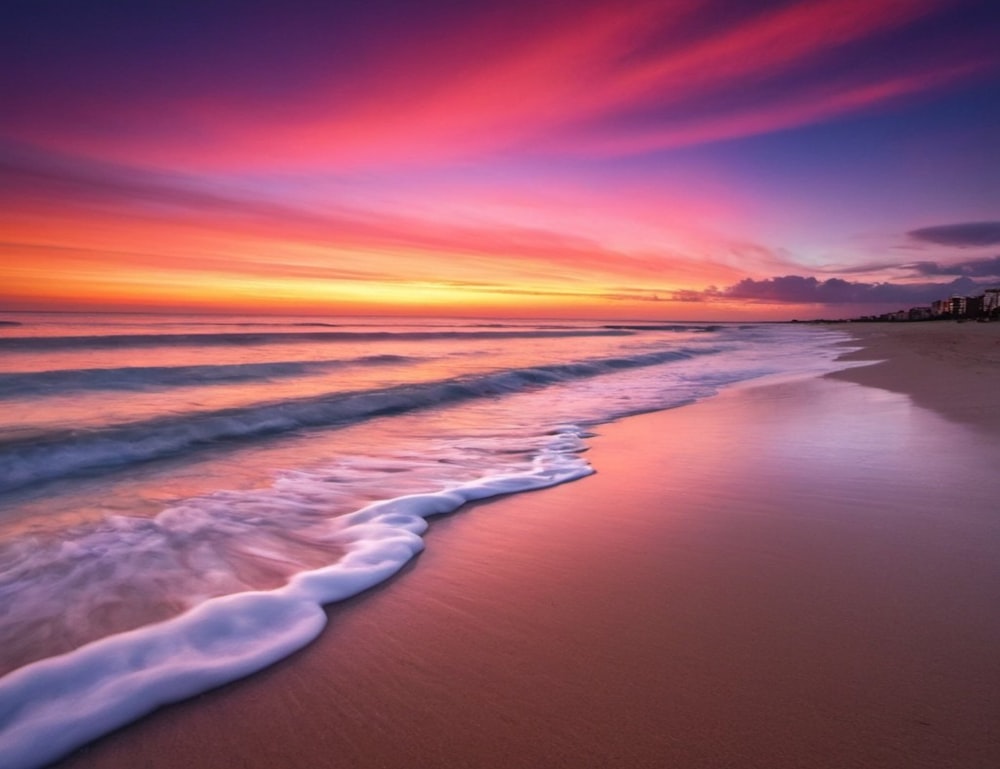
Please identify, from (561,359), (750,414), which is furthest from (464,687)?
(561,359)

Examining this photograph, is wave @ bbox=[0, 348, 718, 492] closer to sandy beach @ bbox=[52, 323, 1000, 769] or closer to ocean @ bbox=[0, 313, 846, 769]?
ocean @ bbox=[0, 313, 846, 769]

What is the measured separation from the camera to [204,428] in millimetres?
8312

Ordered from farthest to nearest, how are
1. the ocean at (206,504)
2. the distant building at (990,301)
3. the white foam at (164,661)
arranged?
the distant building at (990,301)
the ocean at (206,504)
the white foam at (164,661)

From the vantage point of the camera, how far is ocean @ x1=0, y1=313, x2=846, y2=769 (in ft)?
7.49

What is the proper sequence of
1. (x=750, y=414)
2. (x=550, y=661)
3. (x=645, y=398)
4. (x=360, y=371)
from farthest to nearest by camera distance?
1. (x=360, y=371)
2. (x=645, y=398)
3. (x=750, y=414)
4. (x=550, y=661)

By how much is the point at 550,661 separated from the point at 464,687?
354 millimetres

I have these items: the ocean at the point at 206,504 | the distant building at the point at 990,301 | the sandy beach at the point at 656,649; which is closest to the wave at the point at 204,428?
the ocean at the point at 206,504

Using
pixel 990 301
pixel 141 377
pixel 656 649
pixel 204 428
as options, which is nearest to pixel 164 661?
pixel 656 649

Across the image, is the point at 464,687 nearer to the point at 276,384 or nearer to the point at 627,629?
the point at 627,629

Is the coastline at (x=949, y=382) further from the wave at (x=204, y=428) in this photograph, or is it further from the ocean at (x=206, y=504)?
the wave at (x=204, y=428)

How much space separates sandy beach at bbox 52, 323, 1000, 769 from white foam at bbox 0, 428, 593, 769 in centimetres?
9

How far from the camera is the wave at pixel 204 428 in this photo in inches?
250

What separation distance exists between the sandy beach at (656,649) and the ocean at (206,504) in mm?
251

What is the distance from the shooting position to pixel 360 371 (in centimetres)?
1697
